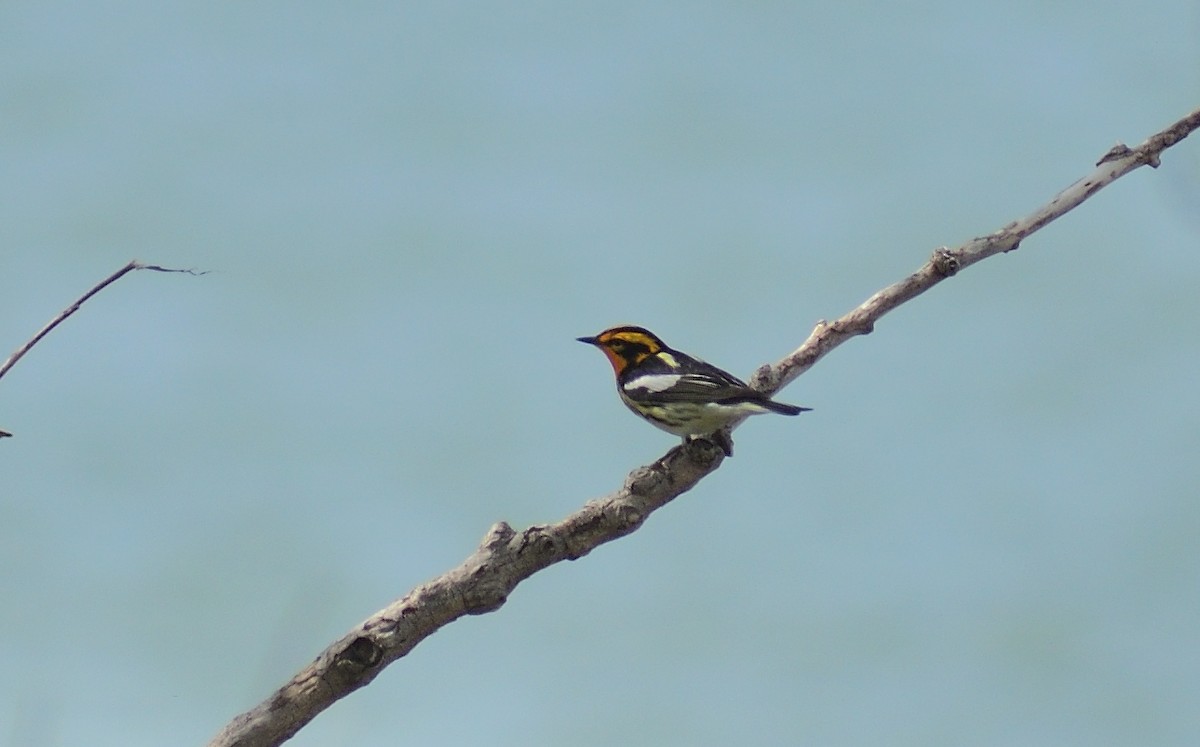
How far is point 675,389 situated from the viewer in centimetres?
355

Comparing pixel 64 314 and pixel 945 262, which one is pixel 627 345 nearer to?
pixel 945 262

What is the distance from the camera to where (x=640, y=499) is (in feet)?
9.05

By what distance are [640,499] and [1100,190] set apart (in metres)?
1.48

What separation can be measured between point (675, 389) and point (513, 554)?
106cm

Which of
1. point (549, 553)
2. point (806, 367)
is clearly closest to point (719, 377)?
point (806, 367)

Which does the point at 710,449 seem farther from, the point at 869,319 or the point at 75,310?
the point at 75,310

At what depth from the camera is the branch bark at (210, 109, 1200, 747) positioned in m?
2.52

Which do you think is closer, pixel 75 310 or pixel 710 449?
pixel 75 310

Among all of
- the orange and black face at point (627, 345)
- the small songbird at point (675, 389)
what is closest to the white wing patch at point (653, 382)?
the small songbird at point (675, 389)

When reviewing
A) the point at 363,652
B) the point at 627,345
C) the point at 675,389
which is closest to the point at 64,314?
the point at 363,652

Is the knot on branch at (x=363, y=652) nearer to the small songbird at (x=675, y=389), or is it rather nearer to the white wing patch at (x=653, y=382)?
the small songbird at (x=675, y=389)

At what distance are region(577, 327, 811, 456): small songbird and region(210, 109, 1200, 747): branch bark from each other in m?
0.21

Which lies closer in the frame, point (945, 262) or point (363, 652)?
point (363, 652)

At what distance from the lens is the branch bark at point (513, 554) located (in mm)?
2518
